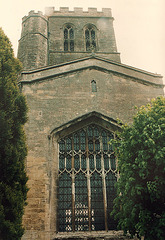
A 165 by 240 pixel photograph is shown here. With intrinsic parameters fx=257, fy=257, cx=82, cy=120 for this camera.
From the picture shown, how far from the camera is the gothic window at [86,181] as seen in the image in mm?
9461

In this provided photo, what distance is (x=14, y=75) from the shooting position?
838cm

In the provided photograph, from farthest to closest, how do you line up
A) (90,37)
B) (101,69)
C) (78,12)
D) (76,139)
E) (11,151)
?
(78,12) → (90,37) → (101,69) → (76,139) → (11,151)

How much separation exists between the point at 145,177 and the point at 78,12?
18.6 metres

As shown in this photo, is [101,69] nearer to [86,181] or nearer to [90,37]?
[86,181]

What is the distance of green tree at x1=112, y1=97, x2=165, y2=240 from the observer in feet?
23.4

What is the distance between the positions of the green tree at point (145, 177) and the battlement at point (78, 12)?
1640 cm

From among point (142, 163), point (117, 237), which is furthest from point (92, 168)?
point (142, 163)

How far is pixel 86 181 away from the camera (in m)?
10.1

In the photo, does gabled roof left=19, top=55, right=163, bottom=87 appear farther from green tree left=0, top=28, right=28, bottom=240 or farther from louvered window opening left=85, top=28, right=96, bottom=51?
louvered window opening left=85, top=28, right=96, bottom=51

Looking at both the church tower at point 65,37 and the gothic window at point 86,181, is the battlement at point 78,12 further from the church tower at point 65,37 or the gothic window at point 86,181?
the gothic window at point 86,181

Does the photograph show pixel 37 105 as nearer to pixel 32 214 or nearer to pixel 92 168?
pixel 92 168

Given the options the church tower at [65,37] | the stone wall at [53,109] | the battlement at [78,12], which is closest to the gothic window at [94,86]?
the stone wall at [53,109]

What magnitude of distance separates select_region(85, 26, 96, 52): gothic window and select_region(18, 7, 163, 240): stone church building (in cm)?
836

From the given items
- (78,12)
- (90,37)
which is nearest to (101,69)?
(90,37)
